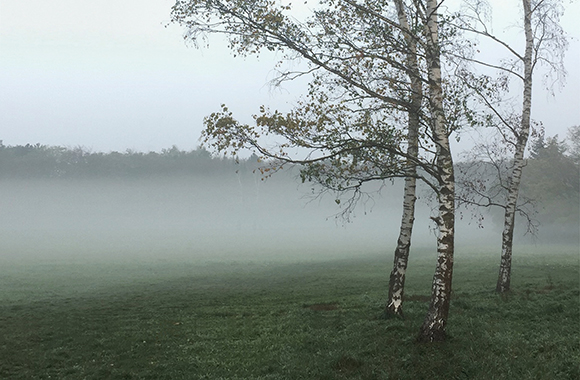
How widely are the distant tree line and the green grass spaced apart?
95.2 metres

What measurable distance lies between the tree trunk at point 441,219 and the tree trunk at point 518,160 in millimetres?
9591

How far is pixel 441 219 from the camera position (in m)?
9.84

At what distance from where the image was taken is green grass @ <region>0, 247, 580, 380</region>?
29.7 feet

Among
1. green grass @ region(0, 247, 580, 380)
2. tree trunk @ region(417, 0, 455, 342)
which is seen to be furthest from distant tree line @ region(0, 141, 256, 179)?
tree trunk @ region(417, 0, 455, 342)

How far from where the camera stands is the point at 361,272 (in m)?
32.4

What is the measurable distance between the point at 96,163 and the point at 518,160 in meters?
122

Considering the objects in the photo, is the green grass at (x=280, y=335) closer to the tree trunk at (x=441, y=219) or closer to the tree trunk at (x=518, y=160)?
the tree trunk at (x=441, y=219)

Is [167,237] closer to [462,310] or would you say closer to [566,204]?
[566,204]

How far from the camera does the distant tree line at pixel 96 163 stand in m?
118

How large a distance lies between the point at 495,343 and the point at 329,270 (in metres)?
25.1

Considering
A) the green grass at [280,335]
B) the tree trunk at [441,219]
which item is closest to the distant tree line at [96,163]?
the green grass at [280,335]

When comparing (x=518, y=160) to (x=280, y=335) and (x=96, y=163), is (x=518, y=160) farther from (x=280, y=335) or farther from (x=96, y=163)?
(x=96, y=163)

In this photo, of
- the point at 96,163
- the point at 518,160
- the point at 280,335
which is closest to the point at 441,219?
the point at 280,335

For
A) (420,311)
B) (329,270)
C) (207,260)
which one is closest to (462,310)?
(420,311)
